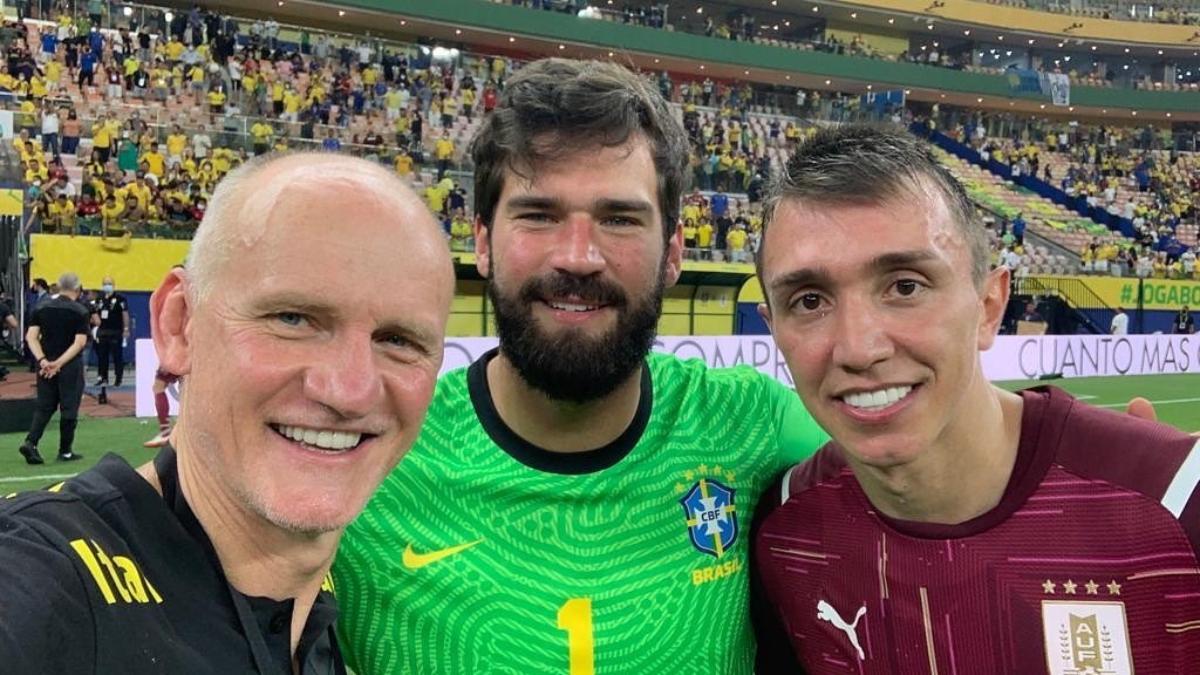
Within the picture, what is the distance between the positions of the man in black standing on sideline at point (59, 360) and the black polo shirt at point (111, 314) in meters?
4.73

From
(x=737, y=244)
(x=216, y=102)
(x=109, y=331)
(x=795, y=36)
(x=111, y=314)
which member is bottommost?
(x=109, y=331)

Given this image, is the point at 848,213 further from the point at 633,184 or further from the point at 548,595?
the point at 548,595

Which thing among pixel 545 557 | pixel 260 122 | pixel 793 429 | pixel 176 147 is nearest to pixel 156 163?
pixel 176 147

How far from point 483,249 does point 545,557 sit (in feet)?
3.15

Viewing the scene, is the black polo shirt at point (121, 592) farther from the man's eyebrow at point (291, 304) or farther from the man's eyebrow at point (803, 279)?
the man's eyebrow at point (803, 279)

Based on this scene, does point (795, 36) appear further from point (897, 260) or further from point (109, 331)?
point (897, 260)

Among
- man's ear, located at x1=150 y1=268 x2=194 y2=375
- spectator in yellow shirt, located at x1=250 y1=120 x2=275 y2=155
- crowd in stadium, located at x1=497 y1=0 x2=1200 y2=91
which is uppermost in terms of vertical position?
crowd in stadium, located at x1=497 y1=0 x2=1200 y2=91

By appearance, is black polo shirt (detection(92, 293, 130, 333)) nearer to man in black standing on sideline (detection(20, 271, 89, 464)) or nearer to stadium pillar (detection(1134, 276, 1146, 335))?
man in black standing on sideline (detection(20, 271, 89, 464))

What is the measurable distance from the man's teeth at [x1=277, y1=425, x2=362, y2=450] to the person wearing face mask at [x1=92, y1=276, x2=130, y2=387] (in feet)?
48.3

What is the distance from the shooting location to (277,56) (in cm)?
2741

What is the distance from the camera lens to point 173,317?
1.77 meters

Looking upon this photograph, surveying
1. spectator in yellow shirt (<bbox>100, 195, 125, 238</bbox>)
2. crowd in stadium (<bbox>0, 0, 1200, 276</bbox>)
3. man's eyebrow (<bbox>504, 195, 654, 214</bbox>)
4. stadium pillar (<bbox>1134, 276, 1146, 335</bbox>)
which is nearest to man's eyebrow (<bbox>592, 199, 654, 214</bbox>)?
man's eyebrow (<bbox>504, 195, 654, 214</bbox>)

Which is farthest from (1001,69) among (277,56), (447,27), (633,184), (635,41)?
(633,184)

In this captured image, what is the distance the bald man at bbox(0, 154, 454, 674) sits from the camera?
157cm
